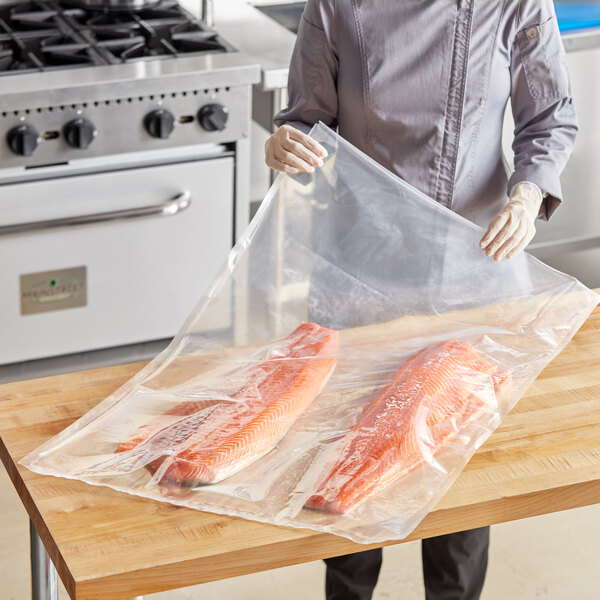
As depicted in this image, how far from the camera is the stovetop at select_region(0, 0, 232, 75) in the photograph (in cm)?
236

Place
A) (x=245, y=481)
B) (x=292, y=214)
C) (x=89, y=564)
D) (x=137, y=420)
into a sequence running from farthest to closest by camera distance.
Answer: (x=292, y=214)
(x=137, y=420)
(x=245, y=481)
(x=89, y=564)

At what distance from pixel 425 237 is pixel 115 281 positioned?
1102 mm

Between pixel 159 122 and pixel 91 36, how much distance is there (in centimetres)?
37

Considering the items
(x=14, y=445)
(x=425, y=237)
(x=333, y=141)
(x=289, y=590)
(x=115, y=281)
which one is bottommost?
(x=289, y=590)

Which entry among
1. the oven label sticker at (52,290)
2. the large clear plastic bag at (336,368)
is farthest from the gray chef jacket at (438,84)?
the oven label sticker at (52,290)

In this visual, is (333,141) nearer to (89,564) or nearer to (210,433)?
(210,433)

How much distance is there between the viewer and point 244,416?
1.34 metres

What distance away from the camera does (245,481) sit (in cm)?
126

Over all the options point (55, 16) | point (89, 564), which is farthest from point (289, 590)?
point (55, 16)

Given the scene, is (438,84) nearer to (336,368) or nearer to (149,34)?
(336,368)

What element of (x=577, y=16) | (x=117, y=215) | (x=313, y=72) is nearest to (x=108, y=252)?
(x=117, y=215)

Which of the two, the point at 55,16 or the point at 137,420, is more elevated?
the point at 55,16

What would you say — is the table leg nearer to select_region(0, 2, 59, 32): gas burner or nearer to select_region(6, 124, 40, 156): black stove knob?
select_region(6, 124, 40, 156): black stove knob

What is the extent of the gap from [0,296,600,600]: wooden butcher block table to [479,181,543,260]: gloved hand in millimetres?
208
